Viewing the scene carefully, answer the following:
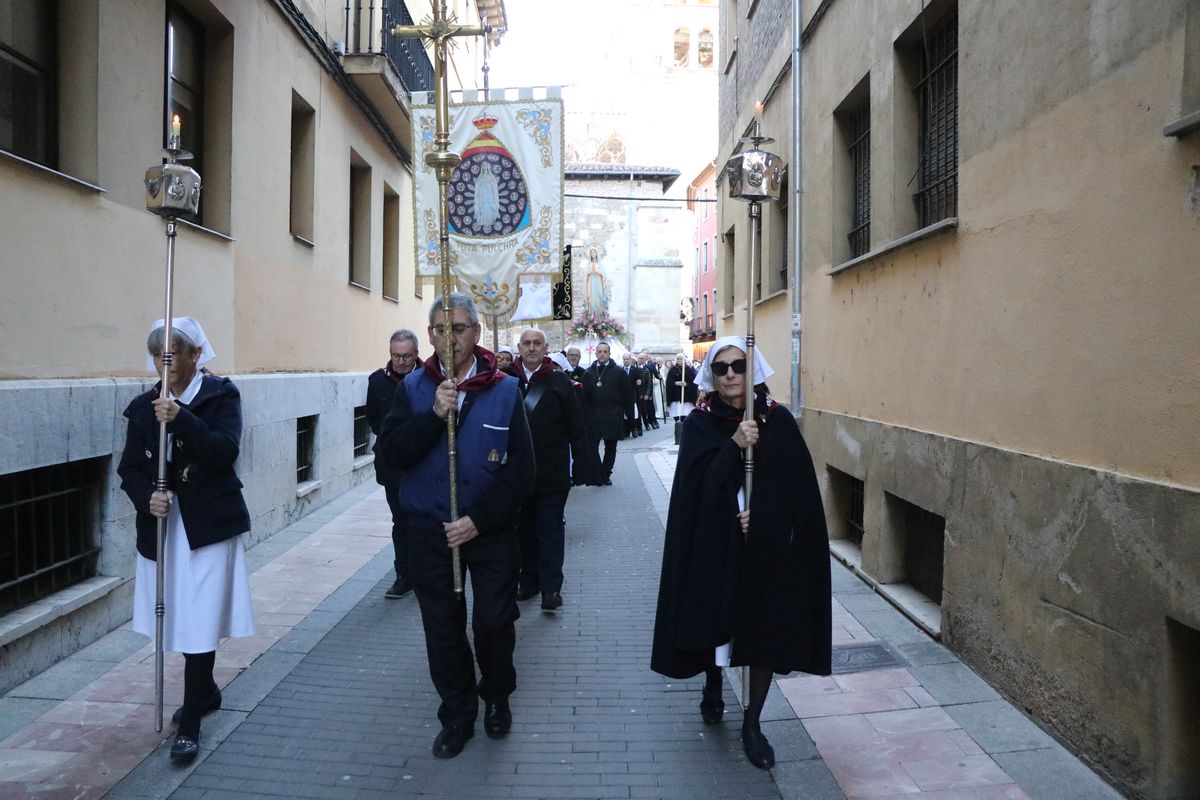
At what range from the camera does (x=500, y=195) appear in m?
8.05

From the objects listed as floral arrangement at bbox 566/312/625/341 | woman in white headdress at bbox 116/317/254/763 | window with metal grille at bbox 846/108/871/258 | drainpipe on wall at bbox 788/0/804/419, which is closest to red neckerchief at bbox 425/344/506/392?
woman in white headdress at bbox 116/317/254/763

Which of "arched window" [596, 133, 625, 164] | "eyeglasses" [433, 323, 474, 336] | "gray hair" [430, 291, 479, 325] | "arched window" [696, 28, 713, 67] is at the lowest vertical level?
"eyeglasses" [433, 323, 474, 336]

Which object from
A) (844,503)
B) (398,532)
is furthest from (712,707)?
(844,503)

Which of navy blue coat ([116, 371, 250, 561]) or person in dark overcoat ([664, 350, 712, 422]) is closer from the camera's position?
navy blue coat ([116, 371, 250, 561])

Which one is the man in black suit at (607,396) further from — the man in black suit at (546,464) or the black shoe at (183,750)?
the black shoe at (183,750)

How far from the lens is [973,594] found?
5242 mm

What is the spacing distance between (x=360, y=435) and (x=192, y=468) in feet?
30.1

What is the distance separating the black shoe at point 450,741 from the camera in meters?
4.20

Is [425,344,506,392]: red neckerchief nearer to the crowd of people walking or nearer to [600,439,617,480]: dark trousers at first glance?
the crowd of people walking

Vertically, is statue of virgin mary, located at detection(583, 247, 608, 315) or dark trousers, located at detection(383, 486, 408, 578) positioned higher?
statue of virgin mary, located at detection(583, 247, 608, 315)

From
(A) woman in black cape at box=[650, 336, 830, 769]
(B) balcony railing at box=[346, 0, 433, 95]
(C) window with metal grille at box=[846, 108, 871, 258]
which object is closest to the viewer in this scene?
(A) woman in black cape at box=[650, 336, 830, 769]

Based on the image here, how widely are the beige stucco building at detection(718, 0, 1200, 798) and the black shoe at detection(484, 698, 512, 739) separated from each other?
251cm

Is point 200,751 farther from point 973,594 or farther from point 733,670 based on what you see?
point 973,594

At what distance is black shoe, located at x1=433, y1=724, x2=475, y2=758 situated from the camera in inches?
165
